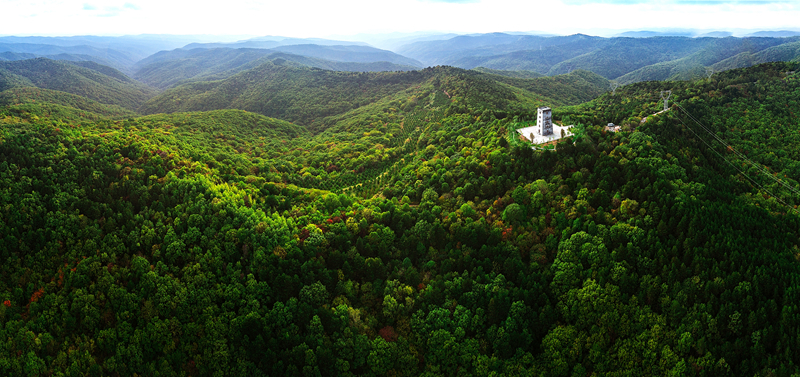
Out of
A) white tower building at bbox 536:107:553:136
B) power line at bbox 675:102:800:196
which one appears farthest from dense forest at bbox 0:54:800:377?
white tower building at bbox 536:107:553:136

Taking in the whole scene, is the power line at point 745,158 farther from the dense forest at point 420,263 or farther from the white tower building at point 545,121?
the white tower building at point 545,121

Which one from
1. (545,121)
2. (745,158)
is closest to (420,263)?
(545,121)

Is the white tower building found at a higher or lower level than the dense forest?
higher

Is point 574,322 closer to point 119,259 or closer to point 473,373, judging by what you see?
point 473,373

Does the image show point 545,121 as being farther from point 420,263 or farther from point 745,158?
point 745,158

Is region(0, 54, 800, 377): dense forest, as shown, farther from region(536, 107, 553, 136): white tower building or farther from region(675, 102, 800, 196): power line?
region(536, 107, 553, 136): white tower building
